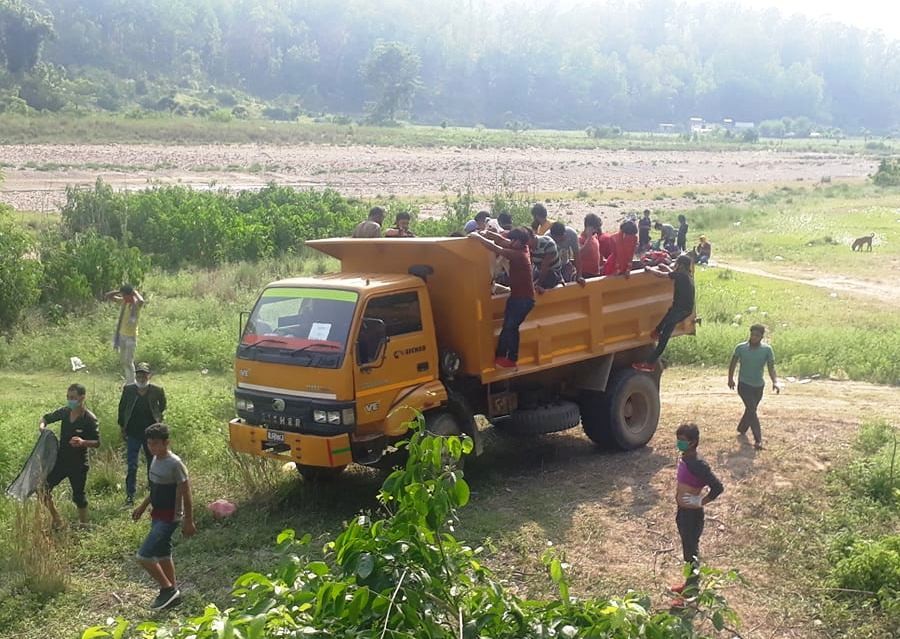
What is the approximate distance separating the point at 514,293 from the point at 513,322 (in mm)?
267

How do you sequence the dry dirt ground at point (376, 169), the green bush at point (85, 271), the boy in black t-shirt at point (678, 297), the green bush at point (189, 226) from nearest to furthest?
the boy in black t-shirt at point (678, 297) < the green bush at point (85, 271) < the green bush at point (189, 226) < the dry dirt ground at point (376, 169)

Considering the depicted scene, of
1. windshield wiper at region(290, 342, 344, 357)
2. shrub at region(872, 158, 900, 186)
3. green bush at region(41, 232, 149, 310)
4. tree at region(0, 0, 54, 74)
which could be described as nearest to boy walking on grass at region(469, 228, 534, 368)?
windshield wiper at region(290, 342, 344, 357)

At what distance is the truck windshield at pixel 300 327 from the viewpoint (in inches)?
340

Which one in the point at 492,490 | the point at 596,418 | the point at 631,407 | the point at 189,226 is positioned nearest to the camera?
the point at 492,490

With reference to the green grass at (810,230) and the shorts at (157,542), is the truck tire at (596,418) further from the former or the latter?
the green grass at (810,230)

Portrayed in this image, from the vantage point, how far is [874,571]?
7.39 m

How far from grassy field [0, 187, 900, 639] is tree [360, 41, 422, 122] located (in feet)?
330

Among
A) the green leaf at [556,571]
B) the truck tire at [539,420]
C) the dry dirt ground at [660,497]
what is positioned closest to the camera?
the green leaf at [556,571]

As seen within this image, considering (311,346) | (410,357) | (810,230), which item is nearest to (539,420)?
(410,357)

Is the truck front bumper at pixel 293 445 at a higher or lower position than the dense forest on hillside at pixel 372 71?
lower

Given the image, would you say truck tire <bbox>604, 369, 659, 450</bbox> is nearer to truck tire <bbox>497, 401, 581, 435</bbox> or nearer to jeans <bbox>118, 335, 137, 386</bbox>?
truck tire <bbox>497, 401, 581, 435</bbox>

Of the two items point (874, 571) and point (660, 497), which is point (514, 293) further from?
point (874, 571)

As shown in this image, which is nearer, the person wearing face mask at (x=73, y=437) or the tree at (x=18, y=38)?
the person wearing face mask at (x=73, y=437)

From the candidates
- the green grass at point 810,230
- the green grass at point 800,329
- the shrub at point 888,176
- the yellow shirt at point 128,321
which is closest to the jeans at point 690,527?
the yellow shirt at point 128,321
